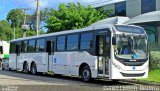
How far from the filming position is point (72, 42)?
949 inches

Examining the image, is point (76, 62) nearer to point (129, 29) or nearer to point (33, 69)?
point (129, 29)

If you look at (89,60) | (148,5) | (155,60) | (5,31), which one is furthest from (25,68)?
(5,31)

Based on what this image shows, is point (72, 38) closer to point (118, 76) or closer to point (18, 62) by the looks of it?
point (118, 76)

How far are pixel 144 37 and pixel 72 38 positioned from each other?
16.9 feet

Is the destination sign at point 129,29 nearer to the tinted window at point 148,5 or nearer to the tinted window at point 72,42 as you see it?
the tinted window at point 72,42

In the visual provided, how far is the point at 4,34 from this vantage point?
95.4 meters

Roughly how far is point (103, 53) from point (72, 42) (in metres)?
3.91

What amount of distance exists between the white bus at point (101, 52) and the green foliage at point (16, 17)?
72.5 m

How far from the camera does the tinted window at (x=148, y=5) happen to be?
139 ft

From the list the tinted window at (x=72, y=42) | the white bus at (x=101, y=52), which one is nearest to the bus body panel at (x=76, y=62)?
the white bus at (x=101, y=52)

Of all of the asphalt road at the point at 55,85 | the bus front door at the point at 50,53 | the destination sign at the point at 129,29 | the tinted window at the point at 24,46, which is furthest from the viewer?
the tinted window at the point at 24,46

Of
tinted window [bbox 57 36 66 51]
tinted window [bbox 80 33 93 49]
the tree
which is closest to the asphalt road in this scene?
tinted window [bbox 80 33 93 49]

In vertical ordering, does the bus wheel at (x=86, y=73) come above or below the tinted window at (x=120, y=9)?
below

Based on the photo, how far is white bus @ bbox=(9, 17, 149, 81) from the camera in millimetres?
19859
